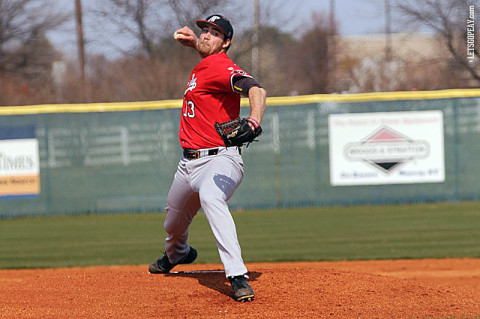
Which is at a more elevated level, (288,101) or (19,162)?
(288,101)

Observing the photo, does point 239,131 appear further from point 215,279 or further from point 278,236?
point 278,236

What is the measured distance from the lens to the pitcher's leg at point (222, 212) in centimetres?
414

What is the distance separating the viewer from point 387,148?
1188cm

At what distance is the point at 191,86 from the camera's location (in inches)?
175

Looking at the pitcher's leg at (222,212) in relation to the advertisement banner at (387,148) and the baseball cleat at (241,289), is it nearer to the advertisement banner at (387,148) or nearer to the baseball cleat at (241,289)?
the baseball cleat at (241,289)

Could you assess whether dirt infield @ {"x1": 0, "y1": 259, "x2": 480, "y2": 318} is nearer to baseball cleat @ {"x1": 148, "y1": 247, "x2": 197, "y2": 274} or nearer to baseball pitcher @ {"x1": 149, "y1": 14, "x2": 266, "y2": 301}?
baseball cleat @ {"x1": 148, "y1": 247, "x2": 197, "y2": 274}

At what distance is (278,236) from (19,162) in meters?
5.58

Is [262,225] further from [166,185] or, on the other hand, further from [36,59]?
[36,59]

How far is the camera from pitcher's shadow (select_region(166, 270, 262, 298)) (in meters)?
4.50

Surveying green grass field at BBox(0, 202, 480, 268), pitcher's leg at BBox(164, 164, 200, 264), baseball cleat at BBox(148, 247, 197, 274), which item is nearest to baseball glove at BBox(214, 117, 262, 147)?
pitcher's leg at BBox(164, 164, 200, 264)

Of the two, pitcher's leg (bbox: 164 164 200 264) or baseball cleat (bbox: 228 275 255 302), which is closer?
baseball cleat (bbox: 228 275 255 302)

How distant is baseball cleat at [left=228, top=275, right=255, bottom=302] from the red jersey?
37.0 inches

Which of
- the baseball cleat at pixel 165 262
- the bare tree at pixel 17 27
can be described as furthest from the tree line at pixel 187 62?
the baseball cleat at pixel 165 262

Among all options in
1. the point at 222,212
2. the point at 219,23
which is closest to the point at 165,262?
the point at 222,212
